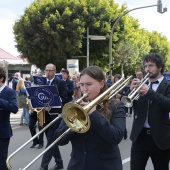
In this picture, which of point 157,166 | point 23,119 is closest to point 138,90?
point 157,166

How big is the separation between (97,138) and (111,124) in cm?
14

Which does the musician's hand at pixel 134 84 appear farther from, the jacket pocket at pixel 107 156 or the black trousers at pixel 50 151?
the black trousers at pixel 50 151

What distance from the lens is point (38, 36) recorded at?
27.0m

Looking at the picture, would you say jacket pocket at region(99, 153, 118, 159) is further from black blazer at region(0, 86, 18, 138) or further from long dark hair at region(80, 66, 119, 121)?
black blazer at region(0, 86, 18, 138)

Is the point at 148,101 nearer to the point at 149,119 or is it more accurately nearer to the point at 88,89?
the point at 149,119

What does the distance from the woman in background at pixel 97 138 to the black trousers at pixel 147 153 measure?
3.80 feet

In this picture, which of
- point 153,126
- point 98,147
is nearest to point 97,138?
point 98,147

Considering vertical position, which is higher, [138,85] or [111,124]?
[138,85]

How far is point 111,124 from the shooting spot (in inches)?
91.4

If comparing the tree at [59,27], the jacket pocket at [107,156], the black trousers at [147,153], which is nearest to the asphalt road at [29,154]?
the black trousers at [147,153]

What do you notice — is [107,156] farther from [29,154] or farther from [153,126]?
[29,154]

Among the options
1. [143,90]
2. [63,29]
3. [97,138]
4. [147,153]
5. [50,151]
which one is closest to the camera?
[97,138]

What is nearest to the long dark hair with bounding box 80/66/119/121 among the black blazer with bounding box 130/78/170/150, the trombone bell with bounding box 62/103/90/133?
the trombone bell with bounding box 62/103/90/133

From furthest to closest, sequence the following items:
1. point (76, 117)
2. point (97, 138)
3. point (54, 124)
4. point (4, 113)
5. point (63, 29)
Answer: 1. point (63, 29)
2. point (54, 124)
3. point (4, 113)
4. point (97, 138)
5. point (76, 117)
